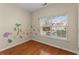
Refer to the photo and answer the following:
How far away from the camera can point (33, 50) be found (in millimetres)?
808

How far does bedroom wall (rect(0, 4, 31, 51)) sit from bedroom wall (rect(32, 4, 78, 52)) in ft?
0.30

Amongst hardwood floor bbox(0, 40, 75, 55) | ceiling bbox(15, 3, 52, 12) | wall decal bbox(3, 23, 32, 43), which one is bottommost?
hardwood floor bbox(0, 40, 75, 55)

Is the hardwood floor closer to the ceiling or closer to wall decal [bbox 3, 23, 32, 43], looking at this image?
wall decal [bbox 3, 23, 32, 43]

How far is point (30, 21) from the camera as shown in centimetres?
82

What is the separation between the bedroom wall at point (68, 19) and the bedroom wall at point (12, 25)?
9 cm

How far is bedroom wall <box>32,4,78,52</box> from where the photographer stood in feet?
2.33

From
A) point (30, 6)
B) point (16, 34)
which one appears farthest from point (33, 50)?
point (30, 6)

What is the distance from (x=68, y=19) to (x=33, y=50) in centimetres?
46

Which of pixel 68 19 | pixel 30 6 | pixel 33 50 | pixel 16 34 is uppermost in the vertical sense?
pixel 30 6

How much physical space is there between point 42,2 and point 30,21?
0.77 ft

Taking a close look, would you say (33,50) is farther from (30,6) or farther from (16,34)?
(30,6)

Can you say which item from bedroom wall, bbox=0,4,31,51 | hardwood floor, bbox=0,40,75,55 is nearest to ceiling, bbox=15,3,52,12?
bedroom wall, bbox=0,4,31,51

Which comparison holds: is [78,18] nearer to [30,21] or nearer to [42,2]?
[42,2]
